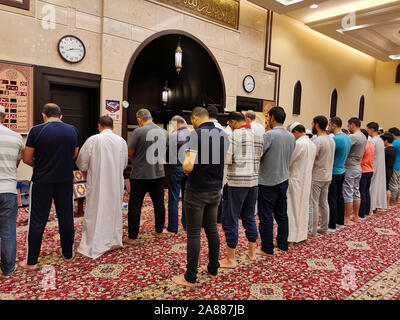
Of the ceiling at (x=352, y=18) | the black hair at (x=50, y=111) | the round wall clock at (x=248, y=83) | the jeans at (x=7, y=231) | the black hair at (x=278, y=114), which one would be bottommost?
the jeans at (x=7, y=231)

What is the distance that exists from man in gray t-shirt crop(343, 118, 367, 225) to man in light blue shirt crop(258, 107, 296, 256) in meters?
1.75

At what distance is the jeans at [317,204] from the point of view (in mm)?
4059

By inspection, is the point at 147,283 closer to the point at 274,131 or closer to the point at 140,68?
the point at 274,131

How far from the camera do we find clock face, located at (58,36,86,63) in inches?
207

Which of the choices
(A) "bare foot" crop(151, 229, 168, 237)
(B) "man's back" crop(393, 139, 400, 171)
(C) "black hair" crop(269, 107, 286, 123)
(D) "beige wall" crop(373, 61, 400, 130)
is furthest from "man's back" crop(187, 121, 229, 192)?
(D) "beige wall" crop(373, 61, 400, 130)

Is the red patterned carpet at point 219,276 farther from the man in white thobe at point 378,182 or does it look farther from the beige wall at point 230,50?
the beige wall at point 230,50

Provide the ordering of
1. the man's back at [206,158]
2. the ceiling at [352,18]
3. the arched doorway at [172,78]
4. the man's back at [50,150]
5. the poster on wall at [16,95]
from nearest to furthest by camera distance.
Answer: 1. the man's back at [206,158]
2. the man's back at [50,150]
3. the poster on wall at [16,95]
4. the arched doorway at [172,78]
5. the ceiling at [352,18]

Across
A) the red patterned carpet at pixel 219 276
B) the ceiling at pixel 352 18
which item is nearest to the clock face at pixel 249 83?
the ceiling at pixel 352 18

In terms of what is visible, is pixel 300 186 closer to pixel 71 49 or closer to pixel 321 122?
pixel 321 122

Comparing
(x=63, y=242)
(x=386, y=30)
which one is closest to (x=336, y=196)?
(x=63, y=242)

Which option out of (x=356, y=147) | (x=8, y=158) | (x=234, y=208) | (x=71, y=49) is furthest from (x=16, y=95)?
(x=356, y=147)

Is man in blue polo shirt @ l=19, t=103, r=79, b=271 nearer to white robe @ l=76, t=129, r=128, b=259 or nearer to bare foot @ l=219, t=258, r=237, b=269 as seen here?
white robe @ l=76, t=129, r=128, b=259

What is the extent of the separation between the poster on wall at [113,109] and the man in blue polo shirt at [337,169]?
Result: 3.81 m

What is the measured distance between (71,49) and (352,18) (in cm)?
749
